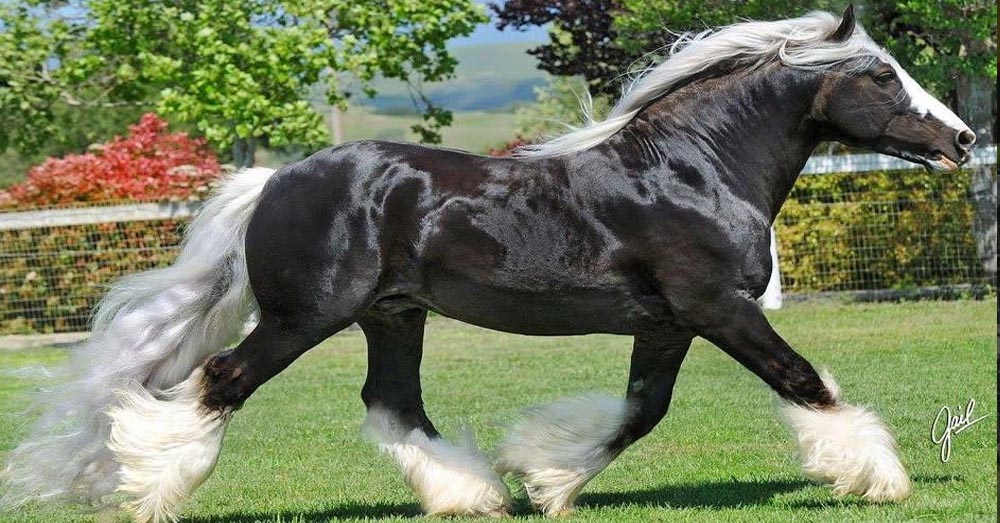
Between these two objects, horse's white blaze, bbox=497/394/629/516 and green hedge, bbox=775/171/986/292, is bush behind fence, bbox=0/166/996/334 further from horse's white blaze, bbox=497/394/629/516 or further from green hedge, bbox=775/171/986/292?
horse's white blaze, bbox=497/394/629/516

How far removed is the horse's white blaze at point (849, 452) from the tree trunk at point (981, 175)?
36.7 ft

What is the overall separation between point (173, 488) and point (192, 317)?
75 cm

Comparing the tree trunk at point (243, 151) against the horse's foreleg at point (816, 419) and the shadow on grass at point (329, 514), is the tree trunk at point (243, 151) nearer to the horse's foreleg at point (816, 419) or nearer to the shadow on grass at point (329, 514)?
the shadow on grass at point (329, 514)

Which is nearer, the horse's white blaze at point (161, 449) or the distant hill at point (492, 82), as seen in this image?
the horse's white blaze at point (161, 449)

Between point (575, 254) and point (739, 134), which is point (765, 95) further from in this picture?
point (575, 254)

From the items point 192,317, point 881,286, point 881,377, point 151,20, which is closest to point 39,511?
point 192,317

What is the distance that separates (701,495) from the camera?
6.25 m

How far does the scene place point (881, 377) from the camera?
395 inches

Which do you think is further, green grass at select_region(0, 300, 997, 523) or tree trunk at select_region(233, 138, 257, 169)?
tree trunk at select_region(233, 138, 257, 169)

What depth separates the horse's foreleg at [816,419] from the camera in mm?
5551

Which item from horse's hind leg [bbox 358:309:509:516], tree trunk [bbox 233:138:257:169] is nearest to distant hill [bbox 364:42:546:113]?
tree trunk [bbox 233:138:257:169]

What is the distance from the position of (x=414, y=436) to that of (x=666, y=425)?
2.67 metres

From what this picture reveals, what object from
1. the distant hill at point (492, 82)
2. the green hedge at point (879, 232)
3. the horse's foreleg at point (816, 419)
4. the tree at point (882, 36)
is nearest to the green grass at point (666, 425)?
the horse's foreleg at point (816, 419)
